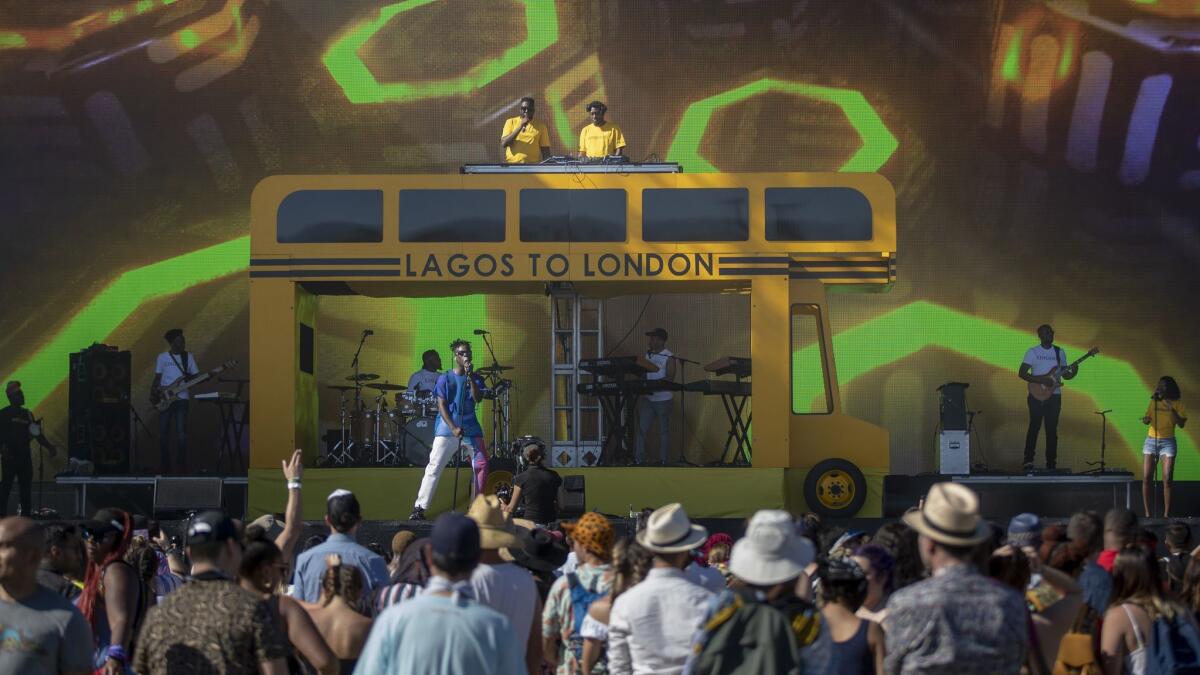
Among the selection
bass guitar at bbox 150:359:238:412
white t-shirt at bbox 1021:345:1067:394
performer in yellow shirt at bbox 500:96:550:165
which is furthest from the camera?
white t-shirt at bbox 1021:345:1067:394

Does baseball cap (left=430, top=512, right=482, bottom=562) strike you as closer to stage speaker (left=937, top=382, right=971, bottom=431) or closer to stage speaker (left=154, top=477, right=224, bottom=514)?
stage speaker (left=154, top=477, right=224, bottom=514)

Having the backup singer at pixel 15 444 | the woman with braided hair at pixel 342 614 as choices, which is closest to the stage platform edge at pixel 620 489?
the backup singer at pixel 15 444

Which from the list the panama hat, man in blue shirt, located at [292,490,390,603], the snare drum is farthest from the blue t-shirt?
the panama hat

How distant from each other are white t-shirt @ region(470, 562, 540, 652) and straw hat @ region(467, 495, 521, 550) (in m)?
0.08

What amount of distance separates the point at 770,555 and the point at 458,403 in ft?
29.6

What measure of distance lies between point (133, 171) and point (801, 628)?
622 inches

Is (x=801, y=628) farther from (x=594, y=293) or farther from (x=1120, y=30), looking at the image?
(x=1120, y=30)

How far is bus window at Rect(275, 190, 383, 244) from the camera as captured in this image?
1430 cm

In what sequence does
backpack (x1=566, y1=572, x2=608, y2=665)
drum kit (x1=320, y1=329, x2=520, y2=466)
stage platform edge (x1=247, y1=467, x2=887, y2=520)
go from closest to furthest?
backpack (x1=566, y1=572, x2=608, y2=665)
stage platform edge (x1=247, y1=467, x2=887, y2=520)
drum kit (x1=320, y1=329, x2=520, y2=466)

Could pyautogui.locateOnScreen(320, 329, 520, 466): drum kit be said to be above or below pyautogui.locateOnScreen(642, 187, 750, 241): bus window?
below

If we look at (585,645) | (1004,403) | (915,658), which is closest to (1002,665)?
(915,658)

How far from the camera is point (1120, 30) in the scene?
19.2 meters

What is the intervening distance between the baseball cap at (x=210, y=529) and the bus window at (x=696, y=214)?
9523mm

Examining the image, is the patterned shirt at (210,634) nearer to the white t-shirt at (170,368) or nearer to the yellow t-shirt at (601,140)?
the yellow t-shirt at (601,140)
